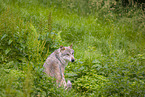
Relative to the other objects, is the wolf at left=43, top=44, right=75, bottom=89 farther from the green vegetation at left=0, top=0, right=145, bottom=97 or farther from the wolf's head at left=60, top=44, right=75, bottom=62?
the green vegetation at left=0, top=0, right=145, bottom=97

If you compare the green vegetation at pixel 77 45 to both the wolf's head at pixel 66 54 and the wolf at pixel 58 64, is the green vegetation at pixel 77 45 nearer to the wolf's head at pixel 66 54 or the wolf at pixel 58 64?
the wolf at pixel 58 64

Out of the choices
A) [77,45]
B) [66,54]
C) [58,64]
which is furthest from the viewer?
[77,45]

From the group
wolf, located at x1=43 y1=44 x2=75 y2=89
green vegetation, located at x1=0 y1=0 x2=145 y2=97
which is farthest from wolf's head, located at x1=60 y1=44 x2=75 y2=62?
green vegetation, located at x1=0 y1=0 x2=145 y2=97

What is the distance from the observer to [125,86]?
3.95m

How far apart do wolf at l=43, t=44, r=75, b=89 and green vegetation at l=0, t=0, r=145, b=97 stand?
209mm

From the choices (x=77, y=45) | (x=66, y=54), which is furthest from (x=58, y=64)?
(x=77, y=45)

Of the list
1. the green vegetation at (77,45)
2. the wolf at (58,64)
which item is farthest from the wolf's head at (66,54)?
the green vegetation at (77,45)

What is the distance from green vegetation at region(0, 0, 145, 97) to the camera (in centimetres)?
361

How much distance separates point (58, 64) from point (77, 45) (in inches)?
128

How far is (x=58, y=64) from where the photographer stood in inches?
185

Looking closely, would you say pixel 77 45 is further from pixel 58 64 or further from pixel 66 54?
pixel 58 64

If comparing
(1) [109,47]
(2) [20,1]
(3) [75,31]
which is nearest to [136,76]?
(1) [109,47]

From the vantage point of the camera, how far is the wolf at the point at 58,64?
4.20 meters

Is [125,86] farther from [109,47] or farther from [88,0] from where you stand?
[88,0]
